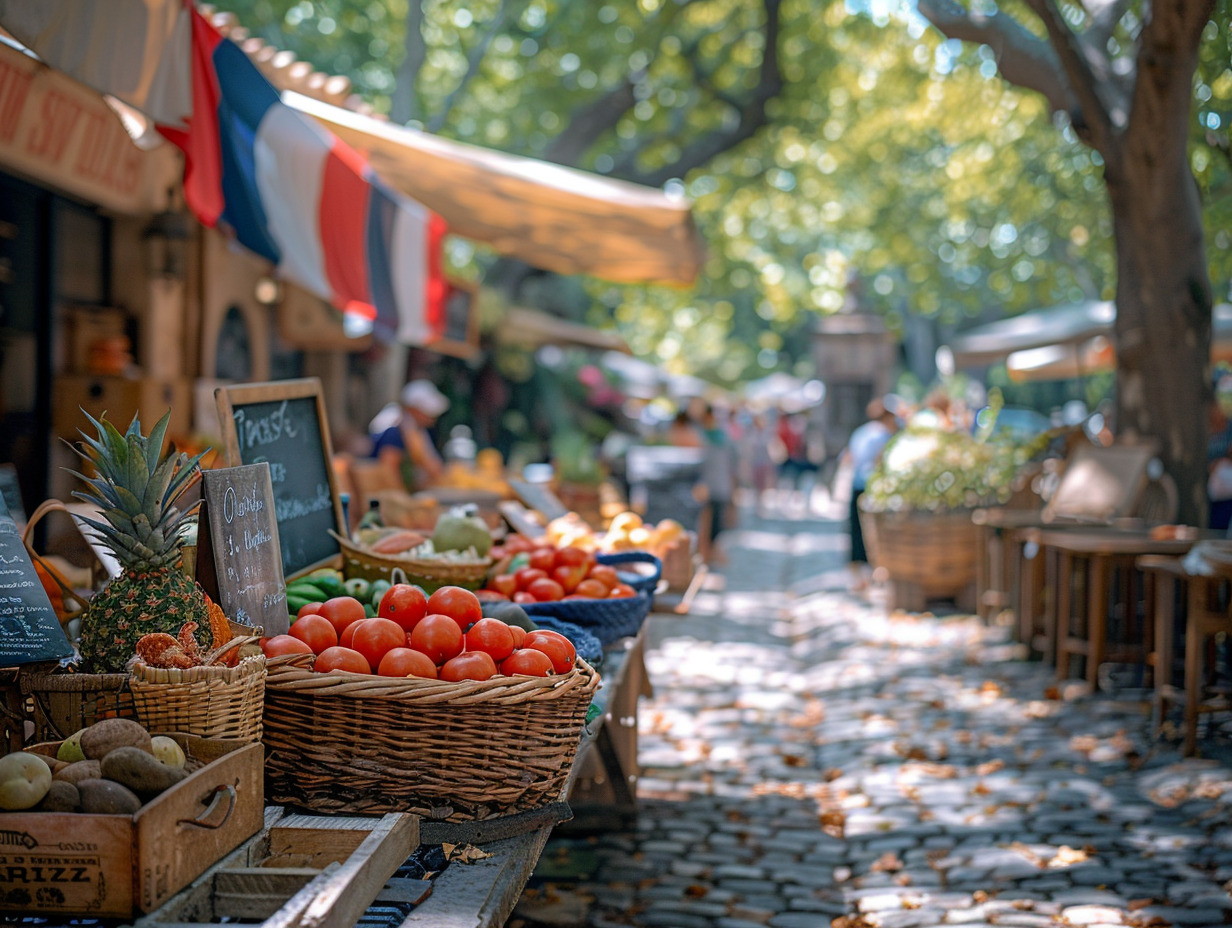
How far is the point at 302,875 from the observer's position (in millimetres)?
2062

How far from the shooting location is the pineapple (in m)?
2.47

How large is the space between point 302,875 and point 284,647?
0.73 metres


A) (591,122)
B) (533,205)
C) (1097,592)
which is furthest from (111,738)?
(591,122)

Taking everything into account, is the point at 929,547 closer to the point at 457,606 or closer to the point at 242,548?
the point at 457,606

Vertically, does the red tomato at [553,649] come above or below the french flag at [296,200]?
below

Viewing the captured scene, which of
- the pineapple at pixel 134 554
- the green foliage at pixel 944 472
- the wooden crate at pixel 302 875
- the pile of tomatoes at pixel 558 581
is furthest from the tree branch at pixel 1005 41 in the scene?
the wooden crate at pixel 302 875

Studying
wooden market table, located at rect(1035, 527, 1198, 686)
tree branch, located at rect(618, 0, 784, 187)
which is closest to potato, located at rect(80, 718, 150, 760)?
wooden market table, located at rect(1035, 527, 1198, 686)

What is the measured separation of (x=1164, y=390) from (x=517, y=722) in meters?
8.14

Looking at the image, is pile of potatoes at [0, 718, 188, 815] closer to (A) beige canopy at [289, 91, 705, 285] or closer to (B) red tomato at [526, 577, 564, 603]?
(B) red tomato at [526, 577, 564, 603]

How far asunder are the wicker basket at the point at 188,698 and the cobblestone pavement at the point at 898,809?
232 cm

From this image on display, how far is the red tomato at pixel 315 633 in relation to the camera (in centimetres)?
279

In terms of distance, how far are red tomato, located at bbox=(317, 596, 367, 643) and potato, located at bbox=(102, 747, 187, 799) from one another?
0.89 metres

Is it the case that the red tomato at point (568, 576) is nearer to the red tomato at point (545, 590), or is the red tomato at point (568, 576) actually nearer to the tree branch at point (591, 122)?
the red tomato at point (545, 590)

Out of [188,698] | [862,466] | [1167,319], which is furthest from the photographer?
[862,466]
